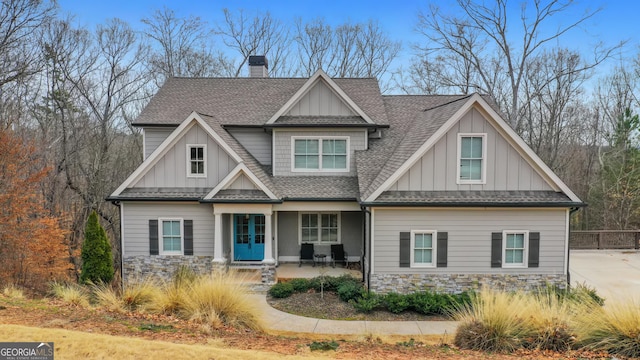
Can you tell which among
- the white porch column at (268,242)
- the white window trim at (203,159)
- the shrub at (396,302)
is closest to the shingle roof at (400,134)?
the shrub at (396,302)

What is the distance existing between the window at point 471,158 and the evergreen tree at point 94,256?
12300 mm

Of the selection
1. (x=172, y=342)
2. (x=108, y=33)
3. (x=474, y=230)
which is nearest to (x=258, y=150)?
(x=474, y=230)

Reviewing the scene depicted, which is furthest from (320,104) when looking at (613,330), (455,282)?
(613,330)

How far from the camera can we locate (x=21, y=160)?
1468cm

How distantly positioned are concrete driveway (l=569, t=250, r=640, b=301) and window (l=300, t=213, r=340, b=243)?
337 inches

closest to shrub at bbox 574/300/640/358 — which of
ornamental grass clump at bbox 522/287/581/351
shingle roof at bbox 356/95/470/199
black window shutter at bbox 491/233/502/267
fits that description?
ornamental grass clump at bbox 522/287/581/351

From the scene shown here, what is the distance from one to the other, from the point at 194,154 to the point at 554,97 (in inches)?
981

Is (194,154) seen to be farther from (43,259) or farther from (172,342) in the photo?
(172,342)

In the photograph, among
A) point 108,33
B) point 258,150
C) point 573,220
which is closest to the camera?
point 258,150

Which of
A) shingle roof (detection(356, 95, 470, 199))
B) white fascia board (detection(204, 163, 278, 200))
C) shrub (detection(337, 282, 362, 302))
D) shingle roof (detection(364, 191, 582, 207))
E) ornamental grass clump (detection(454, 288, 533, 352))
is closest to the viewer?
ornamental grass clump (detection(454, 288, 533, 352))

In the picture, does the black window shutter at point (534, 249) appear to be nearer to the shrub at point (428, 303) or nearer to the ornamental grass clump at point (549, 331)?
the shrub at point (428, 303)

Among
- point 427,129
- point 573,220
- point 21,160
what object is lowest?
point 573,220

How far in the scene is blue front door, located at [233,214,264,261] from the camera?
→ 14562 millimetres

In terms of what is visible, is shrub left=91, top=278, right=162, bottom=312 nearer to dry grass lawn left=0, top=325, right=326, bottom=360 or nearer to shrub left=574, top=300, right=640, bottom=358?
dry grass lawn left=0, top=325, right=326, bottom=360
